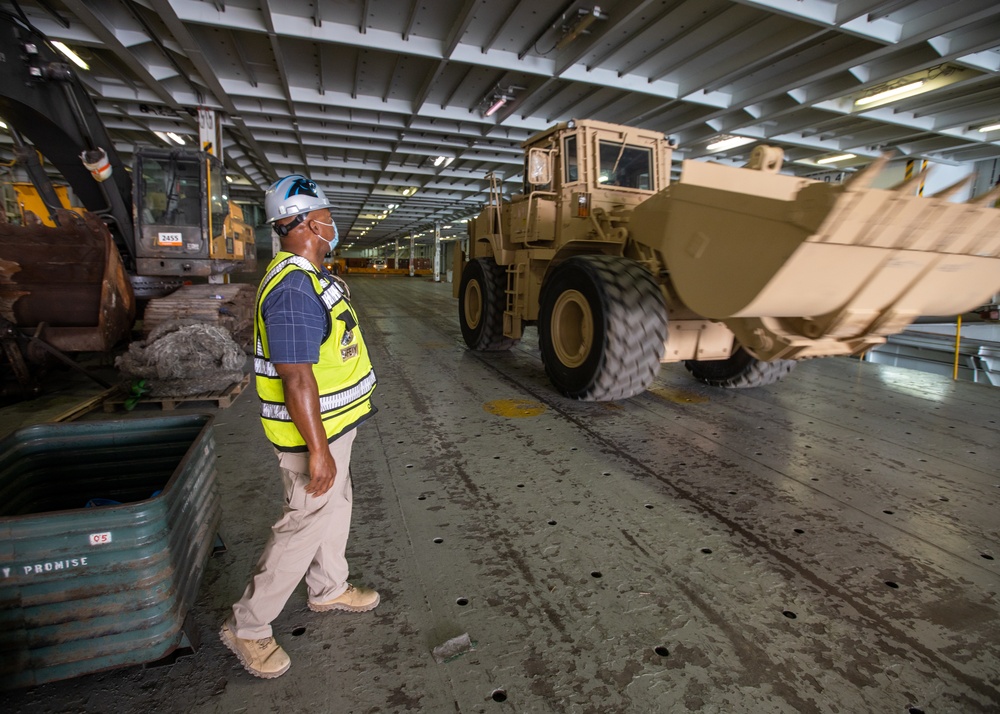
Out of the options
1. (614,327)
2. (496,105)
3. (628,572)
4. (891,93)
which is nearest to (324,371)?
(628,572)

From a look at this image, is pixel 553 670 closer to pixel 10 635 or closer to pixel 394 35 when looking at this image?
pixel 10 635

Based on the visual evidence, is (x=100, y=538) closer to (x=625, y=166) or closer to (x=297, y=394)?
(x=297, y=394)

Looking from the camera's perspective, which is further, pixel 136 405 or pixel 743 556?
pixel 136 405

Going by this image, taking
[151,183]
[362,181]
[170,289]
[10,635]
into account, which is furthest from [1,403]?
[362,181]

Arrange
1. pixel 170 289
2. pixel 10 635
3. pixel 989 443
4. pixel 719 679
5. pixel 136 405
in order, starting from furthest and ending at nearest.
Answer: pixel 170 289, pixel 136 405, pixel 989 443, pixel 719 679, pixel 10 635

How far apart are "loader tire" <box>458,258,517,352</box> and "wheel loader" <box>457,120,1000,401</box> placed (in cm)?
58

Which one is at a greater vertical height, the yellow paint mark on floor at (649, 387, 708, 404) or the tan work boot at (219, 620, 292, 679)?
the yellow paint mark on floor at (649, 387, 708, 404)

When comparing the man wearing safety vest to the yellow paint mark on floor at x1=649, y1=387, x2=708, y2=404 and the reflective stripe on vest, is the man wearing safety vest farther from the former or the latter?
the yellow paint mark on floor at x1=649, y1=387, x2=708, y2=404

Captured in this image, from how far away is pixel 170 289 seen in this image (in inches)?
284

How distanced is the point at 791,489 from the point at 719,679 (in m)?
1.98

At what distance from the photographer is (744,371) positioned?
18.5 ft

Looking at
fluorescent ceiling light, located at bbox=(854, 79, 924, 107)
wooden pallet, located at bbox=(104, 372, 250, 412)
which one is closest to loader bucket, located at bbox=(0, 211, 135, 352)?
wooden pallet, located at bbox=(104, 372, 250, 412)

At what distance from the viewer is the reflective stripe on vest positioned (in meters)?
1.75

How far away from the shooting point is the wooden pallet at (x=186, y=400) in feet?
14.8
